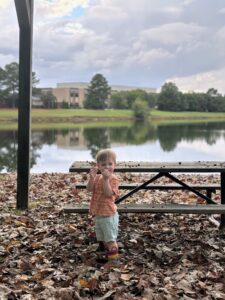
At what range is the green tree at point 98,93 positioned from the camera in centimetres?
9244

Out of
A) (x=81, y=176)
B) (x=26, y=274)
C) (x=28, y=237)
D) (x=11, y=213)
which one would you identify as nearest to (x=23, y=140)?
(x=11, y=213)

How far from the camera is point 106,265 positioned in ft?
13.1

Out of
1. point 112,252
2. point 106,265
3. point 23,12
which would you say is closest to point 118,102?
point 23,12

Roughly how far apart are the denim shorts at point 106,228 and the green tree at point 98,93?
8828 centimetres

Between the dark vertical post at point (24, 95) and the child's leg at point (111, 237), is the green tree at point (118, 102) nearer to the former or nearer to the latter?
the dark vertical post at point (24, 95)

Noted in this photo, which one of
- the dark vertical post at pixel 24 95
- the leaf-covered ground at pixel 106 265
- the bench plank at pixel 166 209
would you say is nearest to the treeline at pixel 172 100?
the dark vertical post at pixel 24 95

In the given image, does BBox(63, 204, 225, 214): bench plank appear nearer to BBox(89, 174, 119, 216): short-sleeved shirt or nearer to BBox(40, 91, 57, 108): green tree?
BBox(89, 174, 119, 216): short-sleeved shirt

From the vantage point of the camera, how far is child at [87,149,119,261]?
4.18 metres

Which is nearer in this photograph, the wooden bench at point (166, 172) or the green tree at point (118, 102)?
the wooden bench at point (166, 172)

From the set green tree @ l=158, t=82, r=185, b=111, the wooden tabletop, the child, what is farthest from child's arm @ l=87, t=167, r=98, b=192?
green tree @ l=158, t=82, r=185, b=111

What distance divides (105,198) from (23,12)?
3032 mm

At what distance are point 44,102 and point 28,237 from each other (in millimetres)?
83686

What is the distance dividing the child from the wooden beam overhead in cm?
264

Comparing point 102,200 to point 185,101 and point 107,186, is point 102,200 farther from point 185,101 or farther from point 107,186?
point 185,101
